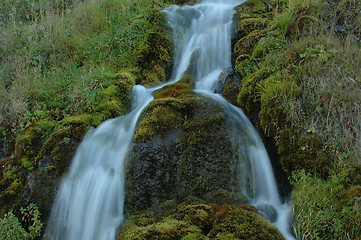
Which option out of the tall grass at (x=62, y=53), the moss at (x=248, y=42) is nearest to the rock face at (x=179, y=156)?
the tall grass at (x=62, y=53)

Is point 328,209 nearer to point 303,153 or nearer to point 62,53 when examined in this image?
point 303,153

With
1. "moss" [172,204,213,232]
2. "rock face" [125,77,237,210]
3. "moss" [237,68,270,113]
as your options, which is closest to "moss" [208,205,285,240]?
"moss" [172,204,213,232]

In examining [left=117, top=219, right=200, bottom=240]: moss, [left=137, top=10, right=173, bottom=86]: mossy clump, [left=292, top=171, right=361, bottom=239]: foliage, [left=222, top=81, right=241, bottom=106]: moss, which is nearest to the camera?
[left=292, top=171, right=361, bottom=239]: foliage

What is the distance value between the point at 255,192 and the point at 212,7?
6861 millimetres

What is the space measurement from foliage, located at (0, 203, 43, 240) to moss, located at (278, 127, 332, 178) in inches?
152

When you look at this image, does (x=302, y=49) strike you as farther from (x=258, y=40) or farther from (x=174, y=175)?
(x=174, y=175)

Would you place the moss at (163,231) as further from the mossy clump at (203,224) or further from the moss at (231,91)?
the moss at (231,91)

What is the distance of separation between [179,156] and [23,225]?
262 cm

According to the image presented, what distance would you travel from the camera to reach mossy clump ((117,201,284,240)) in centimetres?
312

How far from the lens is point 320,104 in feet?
14.4

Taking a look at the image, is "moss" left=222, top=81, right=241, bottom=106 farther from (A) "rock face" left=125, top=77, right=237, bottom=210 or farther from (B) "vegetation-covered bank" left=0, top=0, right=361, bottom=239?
(A) "rock face" left=125, top=77, right=237, bottom=210

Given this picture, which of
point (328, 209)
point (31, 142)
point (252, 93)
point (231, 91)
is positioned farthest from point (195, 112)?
point (31, 142)

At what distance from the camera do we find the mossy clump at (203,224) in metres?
3.12

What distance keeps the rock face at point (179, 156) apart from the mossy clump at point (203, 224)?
41 cm
